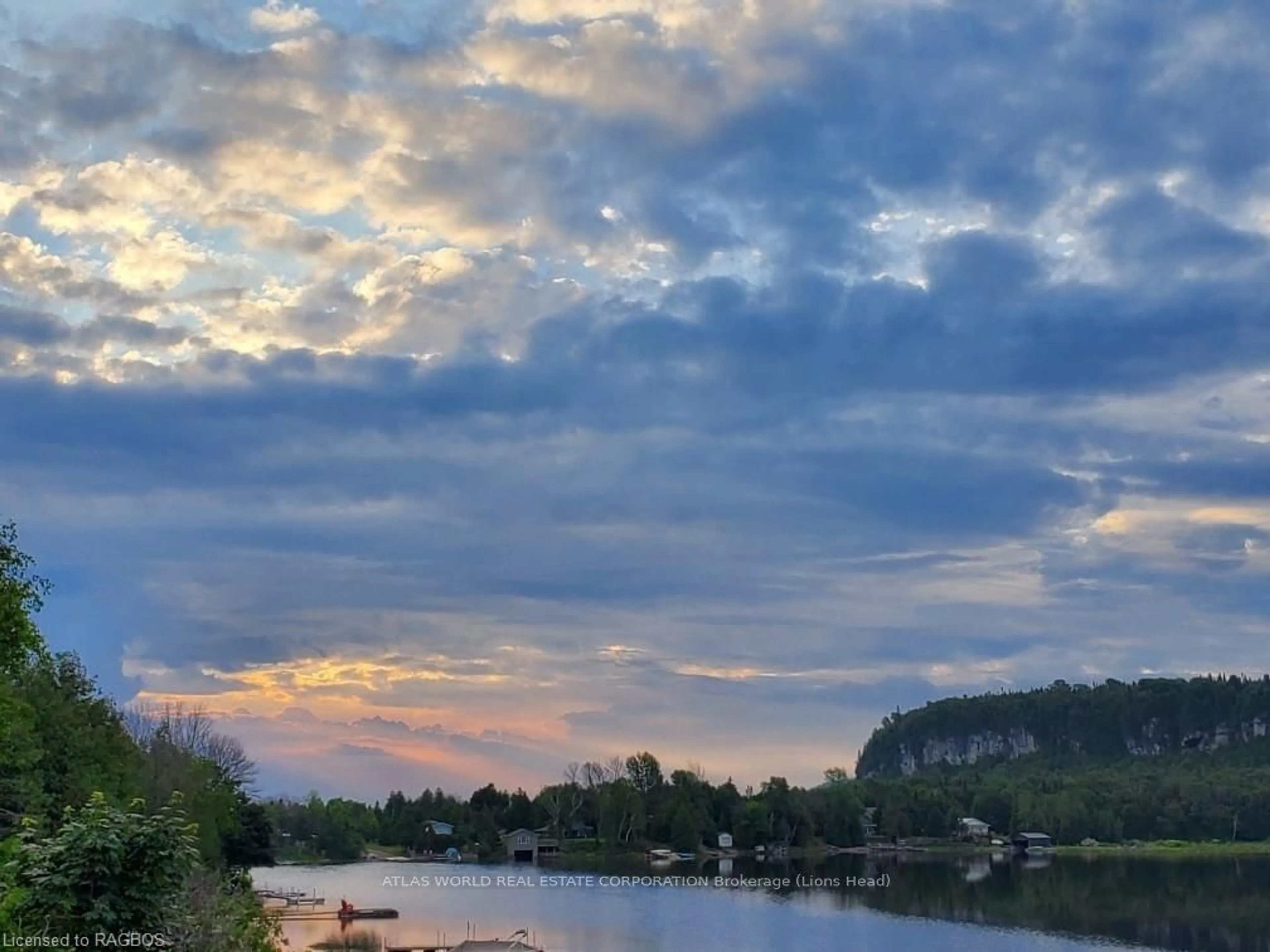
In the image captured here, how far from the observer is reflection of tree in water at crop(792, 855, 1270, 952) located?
76.6m

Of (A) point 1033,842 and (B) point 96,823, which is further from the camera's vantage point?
(A) point 1033,842

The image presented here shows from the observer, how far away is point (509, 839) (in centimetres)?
16688

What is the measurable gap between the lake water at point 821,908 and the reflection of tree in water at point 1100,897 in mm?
292

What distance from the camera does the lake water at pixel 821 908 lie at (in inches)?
2761

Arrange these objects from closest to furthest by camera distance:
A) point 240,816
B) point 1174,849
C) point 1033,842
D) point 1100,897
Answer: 1. point 240,816
2. point 1100,897
3. point 1174,849
4. point 1033,842

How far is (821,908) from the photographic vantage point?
88125 millimetres

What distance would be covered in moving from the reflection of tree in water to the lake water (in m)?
0.29

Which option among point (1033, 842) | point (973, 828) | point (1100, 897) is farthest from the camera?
point (973, 828)

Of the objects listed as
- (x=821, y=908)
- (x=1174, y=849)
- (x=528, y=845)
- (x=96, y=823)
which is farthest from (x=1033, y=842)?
(x=96, y=823)

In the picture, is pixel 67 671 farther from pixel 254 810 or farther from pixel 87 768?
pixel 254 810

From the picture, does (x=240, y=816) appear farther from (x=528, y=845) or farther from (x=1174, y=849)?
(x=1174, y=849)

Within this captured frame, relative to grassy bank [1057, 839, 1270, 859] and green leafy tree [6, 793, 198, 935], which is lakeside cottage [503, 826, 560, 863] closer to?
grassy bank [1057, 839, 1270, 859]

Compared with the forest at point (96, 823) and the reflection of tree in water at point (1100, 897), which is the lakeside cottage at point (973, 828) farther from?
the forest at point (96, 823)

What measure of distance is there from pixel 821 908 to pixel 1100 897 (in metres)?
24.5
